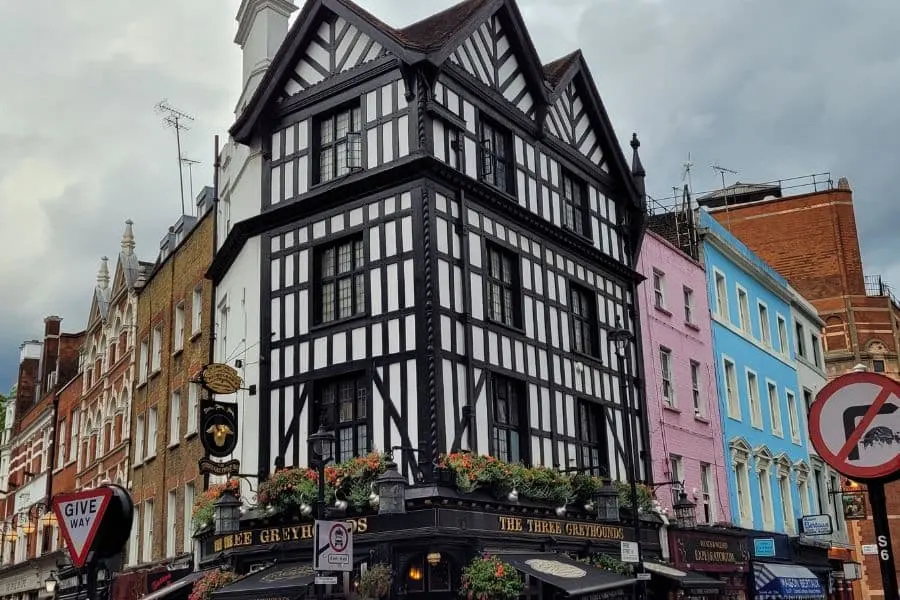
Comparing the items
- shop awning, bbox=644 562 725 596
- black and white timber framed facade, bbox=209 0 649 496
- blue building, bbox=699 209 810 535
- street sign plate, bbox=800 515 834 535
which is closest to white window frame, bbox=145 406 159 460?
black and white timber framed facade, bbox=209 0 649 496

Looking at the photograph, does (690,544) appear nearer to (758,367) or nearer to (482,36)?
(758,367)

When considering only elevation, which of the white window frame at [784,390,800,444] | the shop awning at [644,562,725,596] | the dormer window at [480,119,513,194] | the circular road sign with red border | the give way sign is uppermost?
the dormer window at [480,119,513,194]

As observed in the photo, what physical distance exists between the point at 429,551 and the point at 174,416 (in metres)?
12.1

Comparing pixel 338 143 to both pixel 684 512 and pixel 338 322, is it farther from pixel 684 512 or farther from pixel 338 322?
pixel 684 512

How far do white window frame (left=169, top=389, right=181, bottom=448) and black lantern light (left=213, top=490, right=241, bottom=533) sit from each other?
25.3ft

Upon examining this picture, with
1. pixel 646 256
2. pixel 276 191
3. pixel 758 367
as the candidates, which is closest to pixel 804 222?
pixel 758 367

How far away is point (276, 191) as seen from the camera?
21.9 meters

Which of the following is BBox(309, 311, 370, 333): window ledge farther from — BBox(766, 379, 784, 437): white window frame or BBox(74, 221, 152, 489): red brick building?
BBox(766, 379, 784, 437): white window frame

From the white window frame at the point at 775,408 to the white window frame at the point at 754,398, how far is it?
1002mm

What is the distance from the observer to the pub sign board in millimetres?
24906

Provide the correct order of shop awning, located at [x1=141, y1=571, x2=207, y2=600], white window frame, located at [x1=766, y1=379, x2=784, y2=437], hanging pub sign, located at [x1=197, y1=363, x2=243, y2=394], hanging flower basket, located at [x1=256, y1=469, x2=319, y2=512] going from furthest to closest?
white window frame, located at [x1=766, y1=379, x2=784, y2=437] < shop awning, located at [x1=141, y1=571, x2=207, y2=600] < hanging pub sign, located at [x1=197, y1=363, x2=243, y2=394] < hanging flower basket, located at [x1=256, y1=469, x2=319, y2=512]

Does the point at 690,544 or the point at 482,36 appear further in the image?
the point at 690,544

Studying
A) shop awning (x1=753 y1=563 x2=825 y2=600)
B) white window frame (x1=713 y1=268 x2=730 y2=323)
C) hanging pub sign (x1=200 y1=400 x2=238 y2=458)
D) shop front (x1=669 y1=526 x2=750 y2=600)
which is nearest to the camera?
hanging pub sign (x1=200 y1=400 x2=238 y2=458)

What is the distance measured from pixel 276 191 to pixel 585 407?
27.6ft
